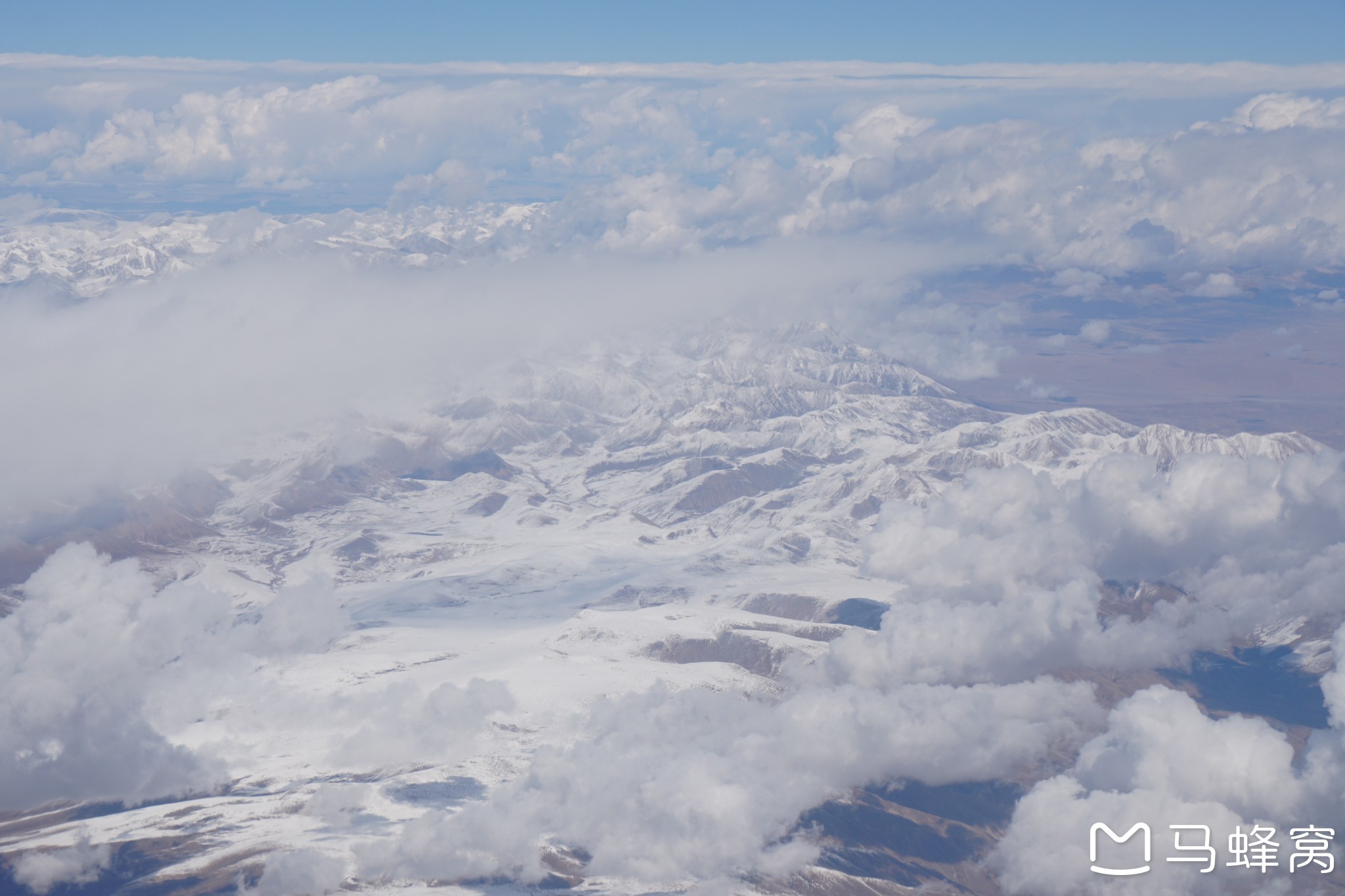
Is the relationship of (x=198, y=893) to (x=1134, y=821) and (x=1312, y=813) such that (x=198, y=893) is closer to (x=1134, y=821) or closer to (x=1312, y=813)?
(x=1134, y=821)

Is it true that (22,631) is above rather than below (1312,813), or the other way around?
above

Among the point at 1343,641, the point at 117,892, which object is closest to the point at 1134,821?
the point at 1343,641

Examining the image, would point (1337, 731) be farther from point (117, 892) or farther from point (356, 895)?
point (117, 892)

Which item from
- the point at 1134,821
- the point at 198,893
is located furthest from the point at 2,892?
the point at 1134,821

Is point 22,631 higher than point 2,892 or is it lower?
higher

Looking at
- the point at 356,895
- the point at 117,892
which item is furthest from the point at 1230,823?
the point at 117,892

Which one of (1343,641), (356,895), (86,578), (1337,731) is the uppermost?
(86,578)

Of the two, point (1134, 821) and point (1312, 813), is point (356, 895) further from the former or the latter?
point (1312, 813)
